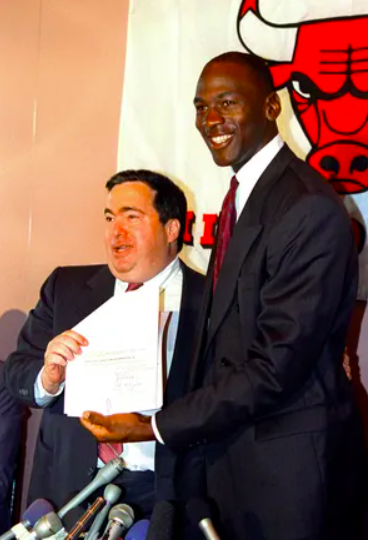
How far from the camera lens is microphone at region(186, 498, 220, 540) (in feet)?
3.61

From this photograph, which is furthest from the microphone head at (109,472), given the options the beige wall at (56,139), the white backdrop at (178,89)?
the beige wall at (56,139)

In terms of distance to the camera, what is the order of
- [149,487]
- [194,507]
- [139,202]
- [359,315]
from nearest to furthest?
[194,507], [149,487], [139,202], [359,315]

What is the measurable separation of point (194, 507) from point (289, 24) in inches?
66.6

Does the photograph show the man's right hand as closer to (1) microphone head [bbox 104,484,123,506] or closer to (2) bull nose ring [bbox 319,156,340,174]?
(1) microphone head [bbox 104,484,123,506]

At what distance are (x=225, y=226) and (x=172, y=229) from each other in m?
0.47

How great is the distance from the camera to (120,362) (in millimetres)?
1503

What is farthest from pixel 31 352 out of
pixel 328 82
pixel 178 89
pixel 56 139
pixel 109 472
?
pixel 328 82

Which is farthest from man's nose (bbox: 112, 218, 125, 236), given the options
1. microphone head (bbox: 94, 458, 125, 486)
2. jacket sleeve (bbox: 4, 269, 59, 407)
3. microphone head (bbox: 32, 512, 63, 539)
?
microphone head (bbox: 32, 512, 63, 539)

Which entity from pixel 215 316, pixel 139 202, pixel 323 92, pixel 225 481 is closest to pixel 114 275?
pixel 139 202

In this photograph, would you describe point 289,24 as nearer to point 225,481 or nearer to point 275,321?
point 275,321

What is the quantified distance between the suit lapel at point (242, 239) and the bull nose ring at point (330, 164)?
733 mm

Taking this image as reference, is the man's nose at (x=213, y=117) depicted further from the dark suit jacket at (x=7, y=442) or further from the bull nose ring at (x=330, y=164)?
the dark suit jacket at (x=7, y=442)

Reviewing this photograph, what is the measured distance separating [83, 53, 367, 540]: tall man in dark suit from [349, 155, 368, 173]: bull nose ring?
693mm

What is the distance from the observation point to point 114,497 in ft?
4.48
